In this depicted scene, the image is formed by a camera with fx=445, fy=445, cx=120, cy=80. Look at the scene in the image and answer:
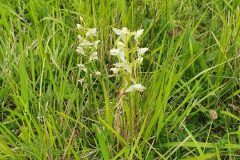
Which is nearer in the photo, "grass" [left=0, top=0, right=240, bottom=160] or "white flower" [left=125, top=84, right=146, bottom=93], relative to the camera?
"white flower" [left=125, top=84, right=146, bottom=93]

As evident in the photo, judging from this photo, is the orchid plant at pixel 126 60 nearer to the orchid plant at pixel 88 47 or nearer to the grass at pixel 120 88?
the grass at pixel 120 88

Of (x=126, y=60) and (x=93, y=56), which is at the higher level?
(x=126, y=60)

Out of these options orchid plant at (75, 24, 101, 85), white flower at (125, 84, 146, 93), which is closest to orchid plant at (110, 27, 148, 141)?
white flower at (125, 84, 146, 93)

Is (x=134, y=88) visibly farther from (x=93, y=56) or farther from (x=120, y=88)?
(x=93, y=56)

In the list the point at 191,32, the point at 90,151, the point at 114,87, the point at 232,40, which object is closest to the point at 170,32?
the point at 191,32

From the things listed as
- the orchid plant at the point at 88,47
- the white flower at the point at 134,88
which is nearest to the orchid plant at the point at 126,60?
the white flower at the point at 134,88

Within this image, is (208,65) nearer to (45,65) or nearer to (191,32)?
(191,32)

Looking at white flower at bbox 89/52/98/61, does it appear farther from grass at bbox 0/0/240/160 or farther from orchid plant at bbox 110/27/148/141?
orchid plant at bbox 110/27/148/141

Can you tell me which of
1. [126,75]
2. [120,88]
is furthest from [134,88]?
[120,88]

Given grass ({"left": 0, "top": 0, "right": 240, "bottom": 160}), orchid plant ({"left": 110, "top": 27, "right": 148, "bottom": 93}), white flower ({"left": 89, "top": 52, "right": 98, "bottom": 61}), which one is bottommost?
grass ({"left": 0, "top": 0, "right": 240, "bottom": 160})

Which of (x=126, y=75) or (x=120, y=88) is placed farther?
(x=120, y=88)
